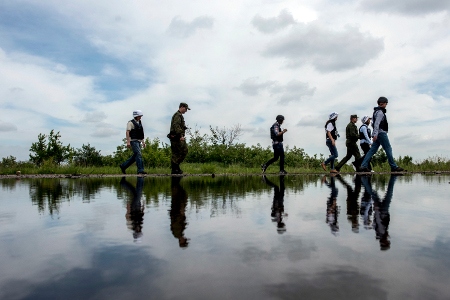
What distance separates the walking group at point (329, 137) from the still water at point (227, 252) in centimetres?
953

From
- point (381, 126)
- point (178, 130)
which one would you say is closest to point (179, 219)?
point (178, 130)

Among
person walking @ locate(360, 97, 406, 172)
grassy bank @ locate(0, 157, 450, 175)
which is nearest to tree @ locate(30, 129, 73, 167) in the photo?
grassy bank @ locate(0, 157, 450, 175)

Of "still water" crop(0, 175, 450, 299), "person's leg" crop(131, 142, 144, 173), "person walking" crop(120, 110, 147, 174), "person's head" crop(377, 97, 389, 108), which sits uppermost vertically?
"person's head" crop(377, 97, 389, 108)

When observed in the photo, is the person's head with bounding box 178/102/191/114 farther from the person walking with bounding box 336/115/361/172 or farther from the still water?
the still water

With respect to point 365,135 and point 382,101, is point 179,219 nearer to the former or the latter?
point 382,101

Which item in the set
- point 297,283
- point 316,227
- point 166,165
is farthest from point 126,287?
point 166,165

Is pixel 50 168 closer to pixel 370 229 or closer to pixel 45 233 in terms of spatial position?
pixel 45 233

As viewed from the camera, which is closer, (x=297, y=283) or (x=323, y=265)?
(x=297, y=283)

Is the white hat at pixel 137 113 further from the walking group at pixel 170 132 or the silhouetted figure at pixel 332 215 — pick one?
the silhouetted figure at pixel 332 215

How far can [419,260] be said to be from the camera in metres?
3.02

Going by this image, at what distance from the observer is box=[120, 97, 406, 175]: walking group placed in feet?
49.4

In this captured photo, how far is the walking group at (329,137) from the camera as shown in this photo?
15.1 meters

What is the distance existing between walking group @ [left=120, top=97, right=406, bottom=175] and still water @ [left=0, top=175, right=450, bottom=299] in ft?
31.3

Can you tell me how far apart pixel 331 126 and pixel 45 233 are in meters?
14.6
